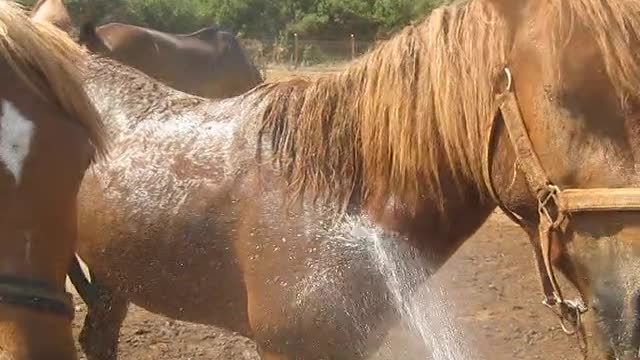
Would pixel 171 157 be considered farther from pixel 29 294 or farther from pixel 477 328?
pixel 477 328

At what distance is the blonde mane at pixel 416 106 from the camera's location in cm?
199

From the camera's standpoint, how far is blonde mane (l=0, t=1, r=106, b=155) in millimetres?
1696

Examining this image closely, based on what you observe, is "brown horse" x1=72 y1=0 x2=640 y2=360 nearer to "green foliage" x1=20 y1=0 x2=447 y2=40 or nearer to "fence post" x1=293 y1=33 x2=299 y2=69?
"fence post" x1=293 y1=33 x2=299 y2=69

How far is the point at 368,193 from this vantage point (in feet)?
7.75

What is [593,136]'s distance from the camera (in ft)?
6.33

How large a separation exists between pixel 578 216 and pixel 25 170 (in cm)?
128

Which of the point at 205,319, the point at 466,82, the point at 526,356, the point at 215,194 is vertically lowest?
the point at 526,356

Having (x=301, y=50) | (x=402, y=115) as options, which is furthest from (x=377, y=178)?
(x=301, y=50)

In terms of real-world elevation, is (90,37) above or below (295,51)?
above

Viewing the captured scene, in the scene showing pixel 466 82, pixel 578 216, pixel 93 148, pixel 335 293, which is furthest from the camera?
pixel 335 293

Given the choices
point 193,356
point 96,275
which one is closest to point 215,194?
point 96,275

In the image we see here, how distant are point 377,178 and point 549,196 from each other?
541 millimetres

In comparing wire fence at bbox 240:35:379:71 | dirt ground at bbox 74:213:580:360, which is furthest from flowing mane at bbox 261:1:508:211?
wire fence at bbox 240:35:379:71

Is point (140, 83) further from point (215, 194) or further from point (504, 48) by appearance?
point (504, 48)
